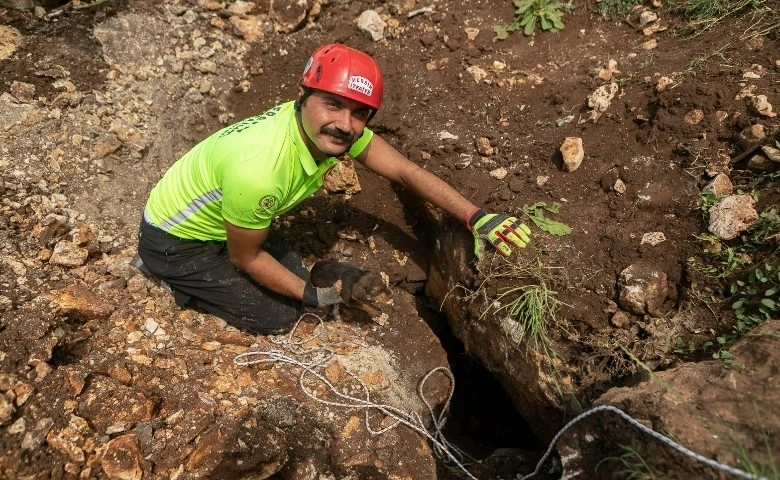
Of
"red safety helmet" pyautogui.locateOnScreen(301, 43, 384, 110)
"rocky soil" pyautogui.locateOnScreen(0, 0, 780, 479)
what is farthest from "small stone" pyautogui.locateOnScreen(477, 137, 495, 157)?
"red safety helmet" pyautogui.locateOnScreen(301, 43, 384, 110)

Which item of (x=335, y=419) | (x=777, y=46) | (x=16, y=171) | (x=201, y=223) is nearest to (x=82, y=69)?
(x=16, y=171)

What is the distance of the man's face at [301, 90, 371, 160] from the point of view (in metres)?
2.44

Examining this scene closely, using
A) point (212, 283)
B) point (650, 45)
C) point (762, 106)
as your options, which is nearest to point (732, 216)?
point (762, 106)

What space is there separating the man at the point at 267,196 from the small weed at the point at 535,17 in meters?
1.56

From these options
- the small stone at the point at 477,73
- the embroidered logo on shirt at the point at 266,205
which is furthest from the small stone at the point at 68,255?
the small stone at the point at 477,73

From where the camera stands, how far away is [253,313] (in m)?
3.23

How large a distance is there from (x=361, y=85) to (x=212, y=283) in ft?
5.07

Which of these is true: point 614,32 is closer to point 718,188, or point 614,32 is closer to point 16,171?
point 718,188

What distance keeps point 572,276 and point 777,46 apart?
69.7 inches

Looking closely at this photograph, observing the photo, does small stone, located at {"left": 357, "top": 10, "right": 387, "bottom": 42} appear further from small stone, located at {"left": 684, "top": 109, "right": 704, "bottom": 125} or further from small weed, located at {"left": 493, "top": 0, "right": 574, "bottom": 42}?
small stone, located at {"left": 684, "top": 109, "right": 704, "bottom": 125}

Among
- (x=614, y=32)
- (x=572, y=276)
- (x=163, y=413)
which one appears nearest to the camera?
(x=163, y=413)

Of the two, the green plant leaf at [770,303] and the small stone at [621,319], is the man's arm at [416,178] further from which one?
the green plant leaf at [770,303]

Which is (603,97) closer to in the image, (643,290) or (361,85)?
(643,290)

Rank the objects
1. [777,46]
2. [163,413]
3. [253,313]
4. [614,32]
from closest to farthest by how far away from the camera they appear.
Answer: [163,413] → [777,46] → [253,313] → [614,32]
